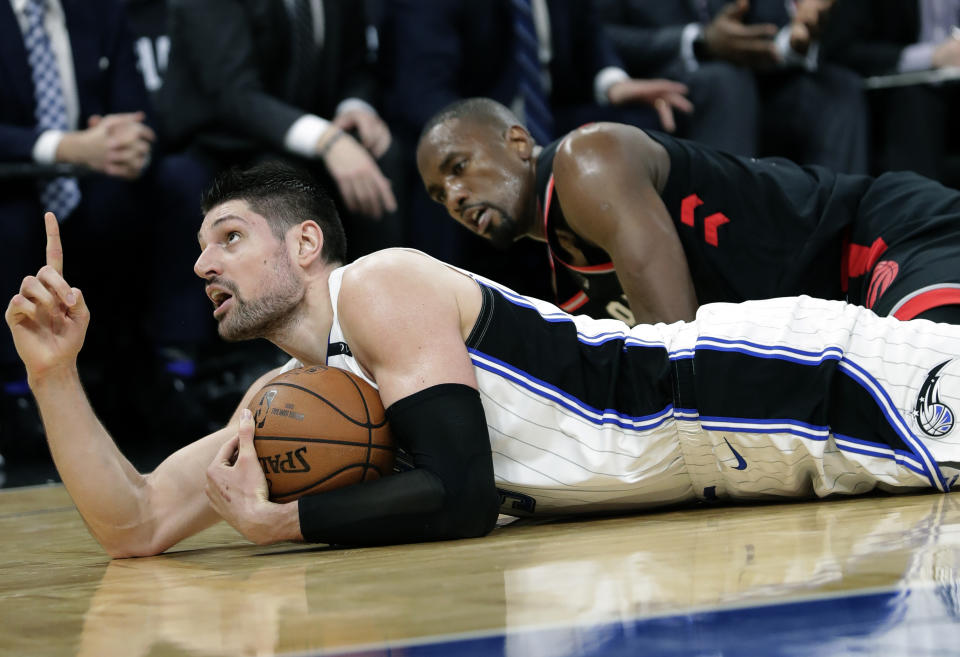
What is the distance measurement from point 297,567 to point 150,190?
10.5 ft

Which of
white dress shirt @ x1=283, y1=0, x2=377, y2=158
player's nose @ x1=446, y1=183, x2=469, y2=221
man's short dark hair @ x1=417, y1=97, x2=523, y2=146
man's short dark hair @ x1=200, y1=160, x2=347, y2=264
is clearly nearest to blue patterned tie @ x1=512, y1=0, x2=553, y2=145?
white dress shirt @ x1=283, y1=0, x2=377, y2=158

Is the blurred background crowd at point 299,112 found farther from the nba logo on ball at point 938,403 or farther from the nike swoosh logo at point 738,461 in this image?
the nba logo on ball at point 938,403

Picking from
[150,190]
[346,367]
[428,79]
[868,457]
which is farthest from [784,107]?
[346,367]

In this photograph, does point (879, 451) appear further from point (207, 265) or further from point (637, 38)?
point (637, 38)

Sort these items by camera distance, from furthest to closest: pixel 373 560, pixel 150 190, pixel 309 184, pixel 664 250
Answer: pixel 150 190 → pixel 664 250 → pixel 309 184 → pixel 373 560

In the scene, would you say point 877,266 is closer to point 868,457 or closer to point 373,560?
point 868,457

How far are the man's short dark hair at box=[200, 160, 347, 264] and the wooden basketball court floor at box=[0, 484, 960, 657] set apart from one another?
0.68 m

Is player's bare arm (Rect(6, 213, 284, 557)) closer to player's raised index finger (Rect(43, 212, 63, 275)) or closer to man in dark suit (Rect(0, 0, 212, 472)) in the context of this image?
player's raised index finger (Rect(43, 212, 63, 275))

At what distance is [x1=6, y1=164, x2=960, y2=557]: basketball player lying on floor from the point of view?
2301 mm

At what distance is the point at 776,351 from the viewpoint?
2.43m

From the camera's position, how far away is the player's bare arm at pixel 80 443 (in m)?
2.30

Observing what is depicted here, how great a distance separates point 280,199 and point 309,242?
14cm

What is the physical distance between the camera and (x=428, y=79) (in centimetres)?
505

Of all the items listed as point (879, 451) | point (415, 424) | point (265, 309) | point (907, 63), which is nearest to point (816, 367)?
point (879, 451)
